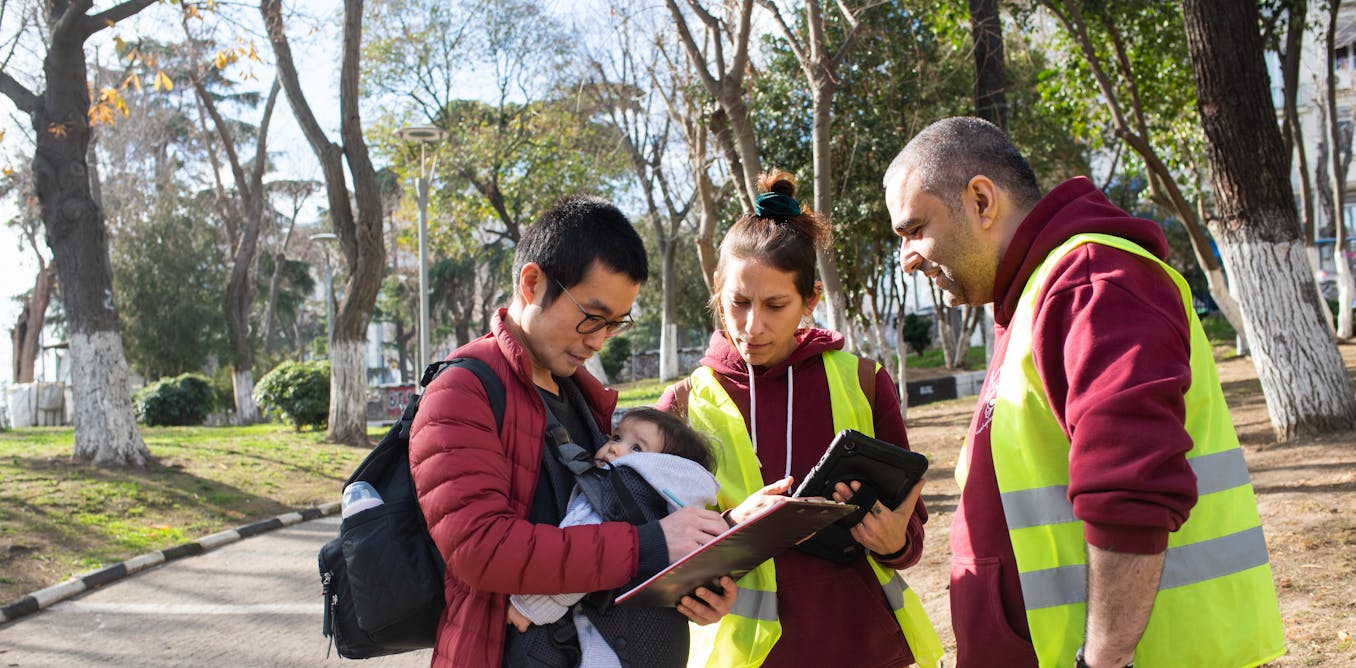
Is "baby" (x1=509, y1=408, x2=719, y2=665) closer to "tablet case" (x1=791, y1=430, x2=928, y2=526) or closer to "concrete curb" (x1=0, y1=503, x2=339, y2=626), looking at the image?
"tablet case" (x1=791, y1=430, x2=928, y2=526)

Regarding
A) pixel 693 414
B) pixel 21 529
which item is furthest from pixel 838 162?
Result: pixel 693 414

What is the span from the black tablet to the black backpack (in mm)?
666

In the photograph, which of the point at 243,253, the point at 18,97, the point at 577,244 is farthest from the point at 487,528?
the point at 243,253

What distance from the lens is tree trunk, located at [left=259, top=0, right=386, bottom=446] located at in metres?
17.2

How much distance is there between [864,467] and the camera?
2.32m

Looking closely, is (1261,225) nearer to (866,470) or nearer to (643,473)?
(866,470)

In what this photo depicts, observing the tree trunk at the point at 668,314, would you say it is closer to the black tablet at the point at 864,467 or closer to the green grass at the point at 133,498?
the green grass at the point at 133,498

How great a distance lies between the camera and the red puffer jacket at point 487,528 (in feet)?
6.53

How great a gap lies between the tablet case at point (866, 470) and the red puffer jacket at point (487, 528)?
0.42 m

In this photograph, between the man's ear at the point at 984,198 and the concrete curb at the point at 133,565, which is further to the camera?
the concrete curb at the point at 133,565

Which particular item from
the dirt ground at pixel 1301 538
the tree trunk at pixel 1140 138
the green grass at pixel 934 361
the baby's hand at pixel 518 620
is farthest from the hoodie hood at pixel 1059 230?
the green grass at pixel 934 361

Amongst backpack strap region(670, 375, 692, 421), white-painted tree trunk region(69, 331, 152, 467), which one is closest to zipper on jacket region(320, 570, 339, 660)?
backpack strap region(670, 375, 692, 421)

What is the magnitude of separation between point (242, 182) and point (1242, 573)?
2933 cm

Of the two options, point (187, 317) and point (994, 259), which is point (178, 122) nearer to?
point (187, 317)
